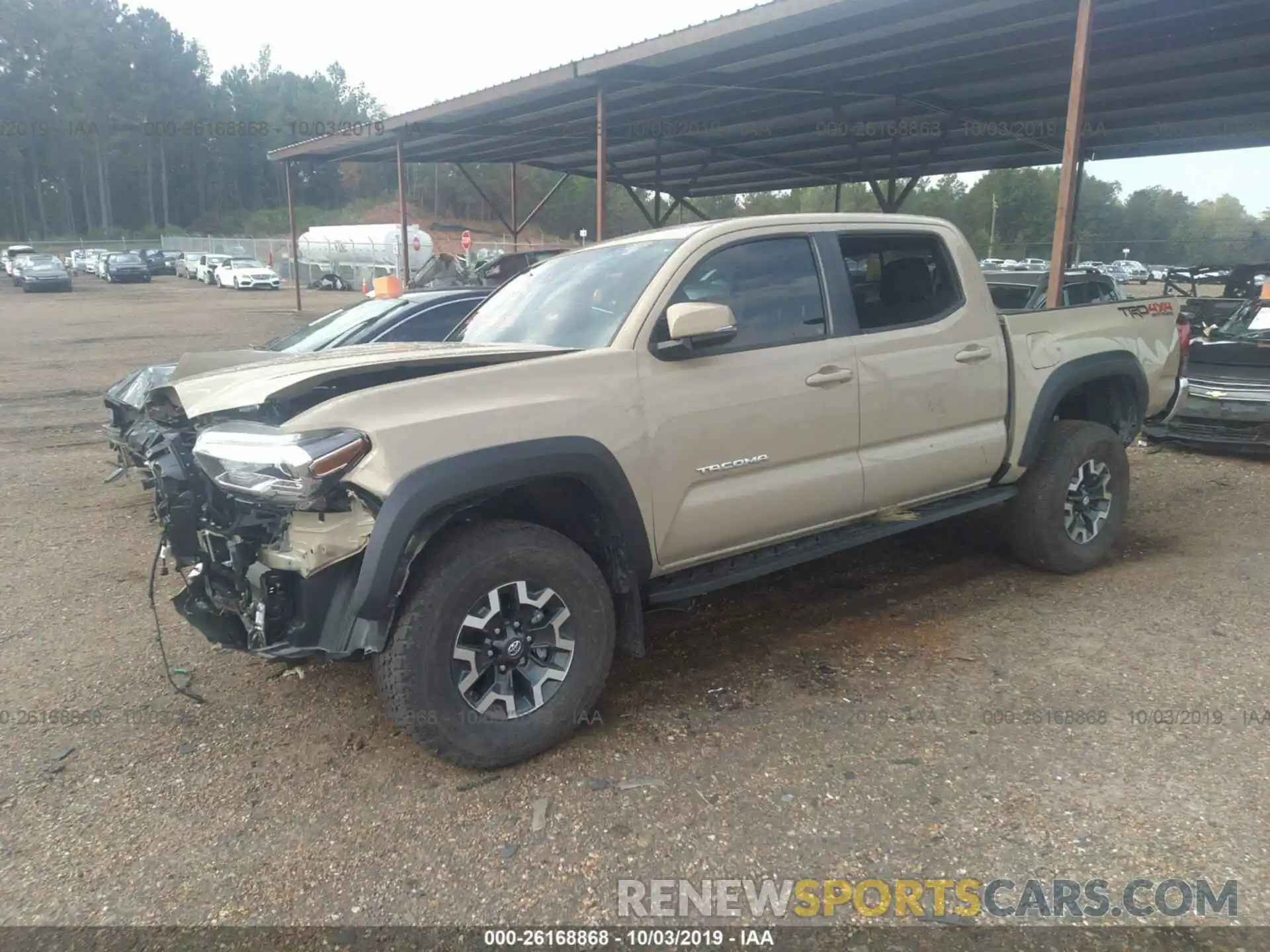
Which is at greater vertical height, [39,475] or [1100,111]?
[1100,111]

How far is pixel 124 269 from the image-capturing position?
4275cm

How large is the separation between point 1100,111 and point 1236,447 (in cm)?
788

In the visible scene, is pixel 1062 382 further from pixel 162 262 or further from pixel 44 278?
pixel 162 262

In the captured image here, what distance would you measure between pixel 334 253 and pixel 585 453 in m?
41.8

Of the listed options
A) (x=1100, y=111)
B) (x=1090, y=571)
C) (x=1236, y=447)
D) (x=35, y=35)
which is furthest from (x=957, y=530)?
(x=35, y=35)

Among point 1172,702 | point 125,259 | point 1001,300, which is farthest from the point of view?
point 125,259

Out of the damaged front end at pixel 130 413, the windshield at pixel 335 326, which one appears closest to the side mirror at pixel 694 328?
the damaged front end at pixel 130 413

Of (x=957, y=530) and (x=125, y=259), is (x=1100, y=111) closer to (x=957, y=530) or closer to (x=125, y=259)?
(x=957, y=530)

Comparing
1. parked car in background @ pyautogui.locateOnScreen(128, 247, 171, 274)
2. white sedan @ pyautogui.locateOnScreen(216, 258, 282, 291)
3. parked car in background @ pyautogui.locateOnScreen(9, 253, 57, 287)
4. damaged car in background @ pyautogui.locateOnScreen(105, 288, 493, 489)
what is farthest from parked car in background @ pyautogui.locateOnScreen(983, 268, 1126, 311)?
parked car in background @ pyautogui.locateOnScreen(128, 247, 171, 274)

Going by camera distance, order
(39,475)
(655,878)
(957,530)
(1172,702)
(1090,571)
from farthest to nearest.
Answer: (39,475)
(957,530)
(1090,571)
(1172,702)
(655,878)

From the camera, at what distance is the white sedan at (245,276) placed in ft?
131

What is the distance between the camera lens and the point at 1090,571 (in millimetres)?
5207

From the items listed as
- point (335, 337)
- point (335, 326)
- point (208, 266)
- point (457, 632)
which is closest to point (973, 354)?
point (457, 632)

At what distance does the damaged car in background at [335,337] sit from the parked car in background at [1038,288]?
537 cm
